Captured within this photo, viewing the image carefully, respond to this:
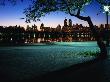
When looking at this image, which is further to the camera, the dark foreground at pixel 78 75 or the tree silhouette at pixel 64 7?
the tree silhouette at pixel 64 7

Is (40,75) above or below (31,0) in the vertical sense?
below

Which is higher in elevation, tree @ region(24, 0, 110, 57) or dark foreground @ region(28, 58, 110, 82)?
tree @ region(24, 0, 110, 57)

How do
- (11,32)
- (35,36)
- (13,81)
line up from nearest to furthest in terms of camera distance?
(13,81), (11,32), (35,36)

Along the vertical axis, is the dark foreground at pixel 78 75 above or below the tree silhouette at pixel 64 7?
below

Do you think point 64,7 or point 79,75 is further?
point 64,7

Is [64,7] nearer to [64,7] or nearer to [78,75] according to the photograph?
[64,7]

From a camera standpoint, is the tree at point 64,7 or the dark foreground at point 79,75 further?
the tree at point 64,7

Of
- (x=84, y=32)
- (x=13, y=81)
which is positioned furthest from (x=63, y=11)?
(x=84, y=32)

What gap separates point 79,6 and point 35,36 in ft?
117

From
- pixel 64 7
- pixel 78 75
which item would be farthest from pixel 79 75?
pixel 64 7

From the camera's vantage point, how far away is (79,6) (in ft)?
77.5

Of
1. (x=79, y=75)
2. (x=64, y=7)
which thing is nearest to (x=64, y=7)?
(x=64, y=7)

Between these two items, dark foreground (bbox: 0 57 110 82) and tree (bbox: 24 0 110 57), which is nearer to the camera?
dark foreground (bbox: 0 57 110 82)

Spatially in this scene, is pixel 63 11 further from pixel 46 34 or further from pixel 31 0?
pixel 46 34
